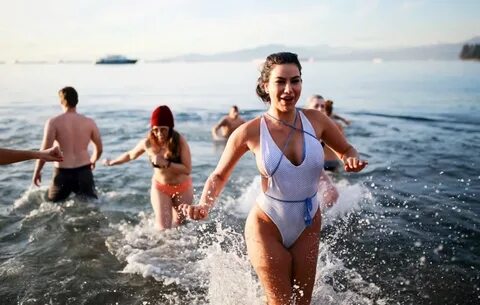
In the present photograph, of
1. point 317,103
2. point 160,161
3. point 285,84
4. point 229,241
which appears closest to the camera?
point 285,84

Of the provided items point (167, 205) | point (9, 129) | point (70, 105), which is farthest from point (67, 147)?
point (9, 129)

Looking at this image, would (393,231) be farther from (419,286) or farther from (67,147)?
(67,147)

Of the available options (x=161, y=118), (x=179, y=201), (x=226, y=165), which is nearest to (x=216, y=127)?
(x=179, y=201)

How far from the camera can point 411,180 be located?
32.4ft

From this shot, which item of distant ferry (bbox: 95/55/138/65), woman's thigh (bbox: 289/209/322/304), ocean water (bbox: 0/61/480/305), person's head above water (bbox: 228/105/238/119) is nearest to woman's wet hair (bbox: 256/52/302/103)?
woman's thigh (bbox: 289/209/322/304)

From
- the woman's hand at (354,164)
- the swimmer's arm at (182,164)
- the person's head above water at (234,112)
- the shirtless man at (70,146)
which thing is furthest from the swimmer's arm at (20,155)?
the person's head above water at (234,112)

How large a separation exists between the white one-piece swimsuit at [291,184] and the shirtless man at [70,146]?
4681 millimetres

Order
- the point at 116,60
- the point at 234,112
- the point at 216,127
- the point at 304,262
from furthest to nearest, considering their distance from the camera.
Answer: the point at 116,60 → the point at 216,127 → the point at 234,112 → the point at 304,262

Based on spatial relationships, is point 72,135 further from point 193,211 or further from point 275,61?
point 275,61

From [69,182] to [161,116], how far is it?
271cm

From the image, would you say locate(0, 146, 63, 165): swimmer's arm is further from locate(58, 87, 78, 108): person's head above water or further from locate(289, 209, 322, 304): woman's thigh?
locate(58, 87, 78, 108): person's head above water

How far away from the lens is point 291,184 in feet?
10.7

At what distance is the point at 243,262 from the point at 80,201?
3764 mm

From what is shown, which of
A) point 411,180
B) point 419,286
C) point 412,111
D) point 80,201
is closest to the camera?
point 419,286
